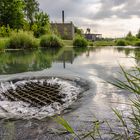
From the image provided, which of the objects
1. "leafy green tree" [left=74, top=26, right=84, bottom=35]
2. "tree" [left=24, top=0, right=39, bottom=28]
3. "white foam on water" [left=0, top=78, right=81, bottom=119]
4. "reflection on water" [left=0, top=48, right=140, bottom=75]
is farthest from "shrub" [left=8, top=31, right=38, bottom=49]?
"leafy green tree" [left=74, top=26, right=84, bottom=35]

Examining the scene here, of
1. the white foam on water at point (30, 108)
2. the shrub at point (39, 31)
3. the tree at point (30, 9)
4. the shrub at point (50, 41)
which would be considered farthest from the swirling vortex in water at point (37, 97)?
the tree at point (30, 9)

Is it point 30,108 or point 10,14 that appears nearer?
point 30,108

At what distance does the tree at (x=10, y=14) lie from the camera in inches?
1363

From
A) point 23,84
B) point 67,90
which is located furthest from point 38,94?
point 23,84

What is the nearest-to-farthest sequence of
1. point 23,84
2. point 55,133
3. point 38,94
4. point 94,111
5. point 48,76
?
point 55,133
point 94,111
point 38,94
point 23,84
point 48,76

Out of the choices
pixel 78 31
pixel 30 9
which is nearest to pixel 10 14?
pixel 30 9

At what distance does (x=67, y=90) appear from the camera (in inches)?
226

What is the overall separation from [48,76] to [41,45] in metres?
17.1

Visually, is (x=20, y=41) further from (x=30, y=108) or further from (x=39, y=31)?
(x=30, y=108)

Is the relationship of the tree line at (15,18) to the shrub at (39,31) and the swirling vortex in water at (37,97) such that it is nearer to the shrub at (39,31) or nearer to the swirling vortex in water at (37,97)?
the shrub at (39,31)

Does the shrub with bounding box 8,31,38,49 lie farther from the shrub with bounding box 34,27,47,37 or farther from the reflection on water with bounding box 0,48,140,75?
the shrub with bounding box 34,27,47,37

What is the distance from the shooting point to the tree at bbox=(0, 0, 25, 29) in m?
34.6

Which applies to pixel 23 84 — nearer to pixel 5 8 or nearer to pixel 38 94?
pixel 38 94

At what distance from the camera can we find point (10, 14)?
34.9 metres
